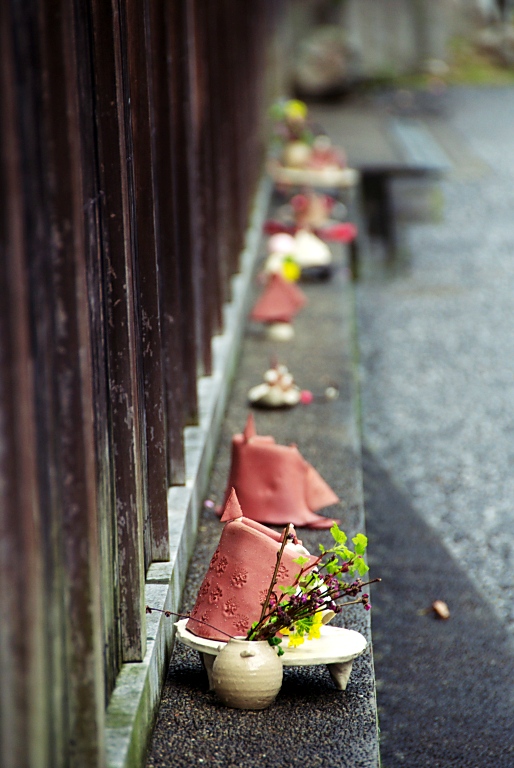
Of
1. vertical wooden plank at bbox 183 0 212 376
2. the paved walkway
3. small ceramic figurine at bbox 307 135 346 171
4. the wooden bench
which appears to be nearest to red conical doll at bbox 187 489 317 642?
the paved walkway

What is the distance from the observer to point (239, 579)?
7.45 ft

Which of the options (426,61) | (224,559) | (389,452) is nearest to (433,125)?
(426,61)

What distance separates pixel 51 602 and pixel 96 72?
108 cm

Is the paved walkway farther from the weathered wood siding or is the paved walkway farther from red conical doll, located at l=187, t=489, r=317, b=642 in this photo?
the weathered wood siding

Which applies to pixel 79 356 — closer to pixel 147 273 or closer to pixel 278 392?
pixel 147 273

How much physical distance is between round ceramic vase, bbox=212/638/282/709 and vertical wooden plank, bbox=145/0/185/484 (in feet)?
3.20

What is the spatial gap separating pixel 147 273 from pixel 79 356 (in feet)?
3.01

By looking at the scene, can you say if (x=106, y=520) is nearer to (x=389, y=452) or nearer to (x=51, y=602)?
(x=51, y=602)

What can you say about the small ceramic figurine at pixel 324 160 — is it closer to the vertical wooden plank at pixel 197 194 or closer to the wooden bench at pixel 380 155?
the wooden bench at pixel 380 155

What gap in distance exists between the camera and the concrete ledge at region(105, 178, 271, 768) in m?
1.94

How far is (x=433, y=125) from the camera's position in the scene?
13.0 metres

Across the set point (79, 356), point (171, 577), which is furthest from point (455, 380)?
point (79, 356)

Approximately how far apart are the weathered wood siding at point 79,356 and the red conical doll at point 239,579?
7.1 inches

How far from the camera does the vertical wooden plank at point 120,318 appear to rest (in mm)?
2055
